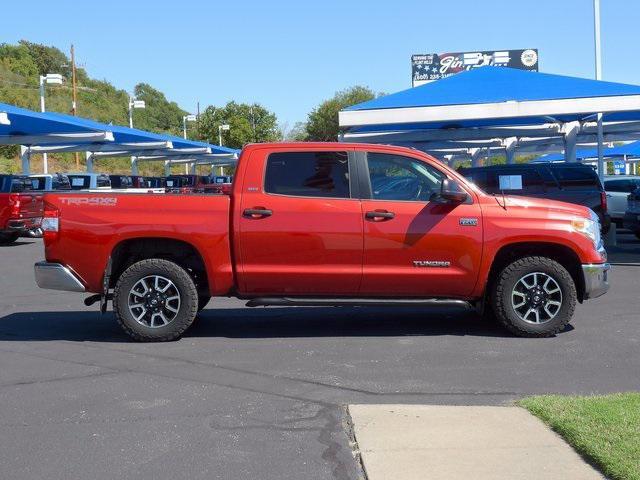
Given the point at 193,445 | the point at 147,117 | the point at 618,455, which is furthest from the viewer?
the point at 147,117

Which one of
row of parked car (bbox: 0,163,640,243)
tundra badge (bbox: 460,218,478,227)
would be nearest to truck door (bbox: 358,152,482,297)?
tundra badge (bbox: 460,218,478,227)

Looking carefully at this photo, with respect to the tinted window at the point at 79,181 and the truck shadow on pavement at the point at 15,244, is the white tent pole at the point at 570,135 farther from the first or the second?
the tinted window at the point at 79,181

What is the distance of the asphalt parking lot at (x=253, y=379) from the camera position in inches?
210

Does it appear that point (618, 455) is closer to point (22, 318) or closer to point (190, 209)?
point (190, 209)

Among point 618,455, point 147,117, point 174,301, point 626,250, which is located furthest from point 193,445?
point 147,117

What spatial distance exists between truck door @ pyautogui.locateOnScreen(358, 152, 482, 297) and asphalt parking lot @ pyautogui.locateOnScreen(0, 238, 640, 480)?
636mm

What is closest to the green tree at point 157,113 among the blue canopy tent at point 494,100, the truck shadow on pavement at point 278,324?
the blue canopy tent at point 494,100

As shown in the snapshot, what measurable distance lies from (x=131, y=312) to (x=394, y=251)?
2.78m

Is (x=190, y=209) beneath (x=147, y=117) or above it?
beneath

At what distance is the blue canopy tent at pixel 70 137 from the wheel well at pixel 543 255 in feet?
53.6

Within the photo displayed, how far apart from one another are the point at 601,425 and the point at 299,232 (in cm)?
389

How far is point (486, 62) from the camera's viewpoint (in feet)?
280

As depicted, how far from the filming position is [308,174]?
8.84 metres

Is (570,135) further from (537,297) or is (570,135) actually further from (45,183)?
(537,297)
